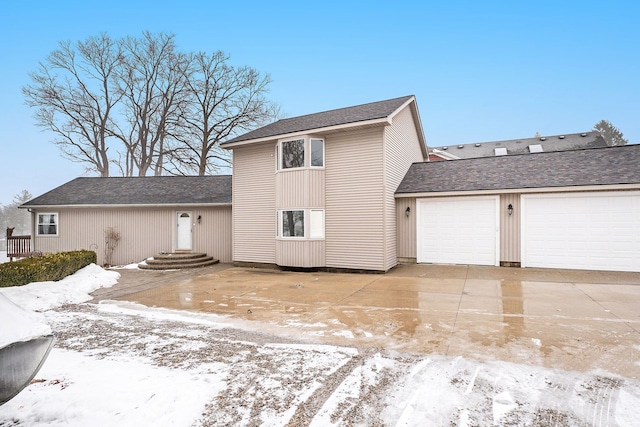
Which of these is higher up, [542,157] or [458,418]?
[542,157]

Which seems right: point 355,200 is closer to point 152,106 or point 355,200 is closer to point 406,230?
point 406,230

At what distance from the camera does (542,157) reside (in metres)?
11.4

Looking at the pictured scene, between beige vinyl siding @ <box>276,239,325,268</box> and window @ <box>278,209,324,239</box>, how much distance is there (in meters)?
0.23

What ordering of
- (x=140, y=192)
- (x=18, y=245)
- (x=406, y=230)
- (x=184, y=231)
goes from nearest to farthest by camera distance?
(x=406, y=230), (x=184, y=231), (x=140, y=192), (x=18, y=245)

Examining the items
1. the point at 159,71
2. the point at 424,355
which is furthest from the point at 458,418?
the point at 159,71

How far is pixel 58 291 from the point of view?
734cm

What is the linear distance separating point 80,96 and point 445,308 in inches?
1068

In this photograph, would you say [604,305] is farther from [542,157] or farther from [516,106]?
[516,106]

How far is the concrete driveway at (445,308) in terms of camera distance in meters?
4.02

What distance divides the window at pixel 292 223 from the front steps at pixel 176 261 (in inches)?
161

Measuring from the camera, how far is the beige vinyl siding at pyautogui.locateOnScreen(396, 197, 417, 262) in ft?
37.2

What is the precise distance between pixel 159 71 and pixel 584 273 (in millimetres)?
27283

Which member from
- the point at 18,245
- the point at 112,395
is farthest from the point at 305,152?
the point at 18,245

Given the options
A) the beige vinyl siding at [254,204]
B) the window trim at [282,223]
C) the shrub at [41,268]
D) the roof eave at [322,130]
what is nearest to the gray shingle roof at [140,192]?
the beige vinyl siding at [254,204]
